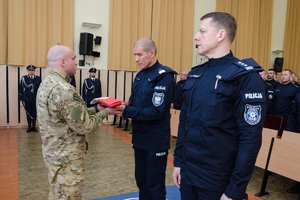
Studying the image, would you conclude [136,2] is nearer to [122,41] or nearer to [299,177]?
[122,41]

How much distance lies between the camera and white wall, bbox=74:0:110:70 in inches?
304

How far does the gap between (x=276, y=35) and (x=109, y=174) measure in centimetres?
997

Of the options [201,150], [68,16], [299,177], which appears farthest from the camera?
[68,16]

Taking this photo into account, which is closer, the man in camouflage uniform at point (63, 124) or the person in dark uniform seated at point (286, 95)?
the man in camouflage uniform at point (63, 124)

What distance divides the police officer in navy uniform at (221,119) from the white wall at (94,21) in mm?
6844

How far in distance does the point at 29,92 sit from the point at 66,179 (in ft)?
17.5

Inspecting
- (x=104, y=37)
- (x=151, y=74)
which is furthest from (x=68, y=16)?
(x=151, y=74)

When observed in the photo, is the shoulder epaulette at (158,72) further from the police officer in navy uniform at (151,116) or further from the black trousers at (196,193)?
the black trousers at (196,193)

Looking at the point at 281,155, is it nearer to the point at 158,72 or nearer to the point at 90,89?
the point at 158,72

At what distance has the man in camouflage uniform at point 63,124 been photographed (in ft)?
5.94

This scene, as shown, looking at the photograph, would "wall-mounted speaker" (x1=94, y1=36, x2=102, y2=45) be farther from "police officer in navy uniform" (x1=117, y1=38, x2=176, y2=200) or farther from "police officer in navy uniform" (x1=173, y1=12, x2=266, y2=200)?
"police officer in navy uniform" (x1=173, y1=12, x2=266, y2=200)

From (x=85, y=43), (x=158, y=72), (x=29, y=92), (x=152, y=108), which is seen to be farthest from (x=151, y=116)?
(x=85, y=43)

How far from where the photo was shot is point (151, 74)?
2279mm

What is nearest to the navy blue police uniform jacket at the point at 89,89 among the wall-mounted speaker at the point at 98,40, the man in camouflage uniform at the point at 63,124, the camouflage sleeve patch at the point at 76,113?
the wall-mounted speaker at the point at 98,40
